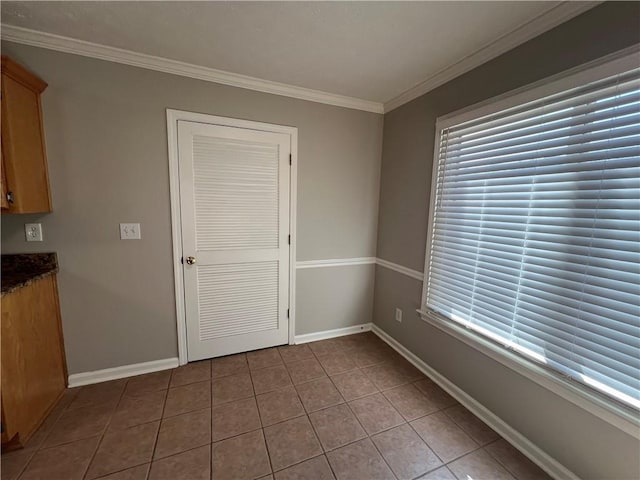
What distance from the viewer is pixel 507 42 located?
1.51 metres

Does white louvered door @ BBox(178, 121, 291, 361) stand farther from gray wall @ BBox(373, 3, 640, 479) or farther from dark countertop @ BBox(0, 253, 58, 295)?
gray wall @ BBox(373, 3, 640, 479)

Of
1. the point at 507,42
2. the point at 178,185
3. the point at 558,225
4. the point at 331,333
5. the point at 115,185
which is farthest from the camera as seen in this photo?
the point at 331,333

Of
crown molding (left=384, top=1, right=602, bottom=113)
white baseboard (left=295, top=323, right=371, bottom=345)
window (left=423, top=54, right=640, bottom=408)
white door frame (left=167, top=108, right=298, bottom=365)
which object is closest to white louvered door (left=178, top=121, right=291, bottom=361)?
white door frame (left=167, top=108, right=298, bottom=365)

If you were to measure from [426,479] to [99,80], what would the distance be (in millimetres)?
3112

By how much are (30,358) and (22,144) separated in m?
1.26

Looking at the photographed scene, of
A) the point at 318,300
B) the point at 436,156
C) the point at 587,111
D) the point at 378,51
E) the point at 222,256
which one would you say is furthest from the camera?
the point at 318,300

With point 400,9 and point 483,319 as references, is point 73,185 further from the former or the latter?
point 483,319

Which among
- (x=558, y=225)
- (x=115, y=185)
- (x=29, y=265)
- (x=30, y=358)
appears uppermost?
(x=115, y=185)

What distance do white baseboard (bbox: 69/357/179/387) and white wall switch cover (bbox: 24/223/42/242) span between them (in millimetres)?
1027

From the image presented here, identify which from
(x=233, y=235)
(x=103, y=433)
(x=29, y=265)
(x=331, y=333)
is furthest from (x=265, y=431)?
(x=29, y=265)

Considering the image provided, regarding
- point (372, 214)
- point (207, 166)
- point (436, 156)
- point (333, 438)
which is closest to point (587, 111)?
point (436, 156)

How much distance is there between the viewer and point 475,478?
1338mm

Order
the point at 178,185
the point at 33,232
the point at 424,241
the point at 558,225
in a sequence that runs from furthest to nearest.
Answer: the point at 424,241 < the point at 178,185 < the point at 33,232 < the point at 558,225

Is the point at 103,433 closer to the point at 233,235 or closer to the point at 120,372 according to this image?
the point at 120,372
